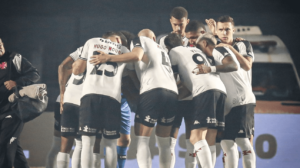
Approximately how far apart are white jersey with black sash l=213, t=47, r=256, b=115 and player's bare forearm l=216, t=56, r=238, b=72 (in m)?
0.05

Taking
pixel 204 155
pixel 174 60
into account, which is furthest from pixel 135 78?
pixel 204 155

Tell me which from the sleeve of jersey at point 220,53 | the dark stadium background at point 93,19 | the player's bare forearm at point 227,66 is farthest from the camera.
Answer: the dark stadium background at point 93,19

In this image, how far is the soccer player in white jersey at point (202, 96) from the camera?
3.83 m

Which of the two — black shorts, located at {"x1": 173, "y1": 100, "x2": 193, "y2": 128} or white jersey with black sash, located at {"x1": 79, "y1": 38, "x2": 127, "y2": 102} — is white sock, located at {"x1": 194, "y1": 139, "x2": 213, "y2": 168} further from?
white jersey with black sash, located at {"x1": 79, "y1": 38, "x2": 127, "y2": 102}

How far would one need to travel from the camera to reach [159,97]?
12.3 feet

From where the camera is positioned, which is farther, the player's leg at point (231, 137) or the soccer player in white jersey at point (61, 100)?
the soccer player in white jersey at point (61, 100)

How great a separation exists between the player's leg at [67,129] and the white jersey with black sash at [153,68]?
0.85m

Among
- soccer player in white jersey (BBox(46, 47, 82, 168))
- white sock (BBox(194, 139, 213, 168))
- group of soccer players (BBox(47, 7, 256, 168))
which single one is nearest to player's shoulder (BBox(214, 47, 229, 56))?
group of soccer players (BBox(47, 7, 256, 168))

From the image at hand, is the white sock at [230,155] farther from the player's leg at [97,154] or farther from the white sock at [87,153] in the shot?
the white sock at [87,153]

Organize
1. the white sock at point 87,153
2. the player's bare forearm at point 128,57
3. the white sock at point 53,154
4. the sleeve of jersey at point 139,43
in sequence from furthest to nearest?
1. the white sock at point 53,154
2. the sleeve of jersey at point 139,43
3. the player's bare forearm at point 128,57
4. the white sock at point 87,153

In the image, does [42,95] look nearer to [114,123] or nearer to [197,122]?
[114,123]

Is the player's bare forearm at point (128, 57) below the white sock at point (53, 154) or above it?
above

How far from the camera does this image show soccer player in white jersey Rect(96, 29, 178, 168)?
3.72 metres

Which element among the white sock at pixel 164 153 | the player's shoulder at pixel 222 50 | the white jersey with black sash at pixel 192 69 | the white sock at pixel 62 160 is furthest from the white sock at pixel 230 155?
the white sock at pixel 62 160
